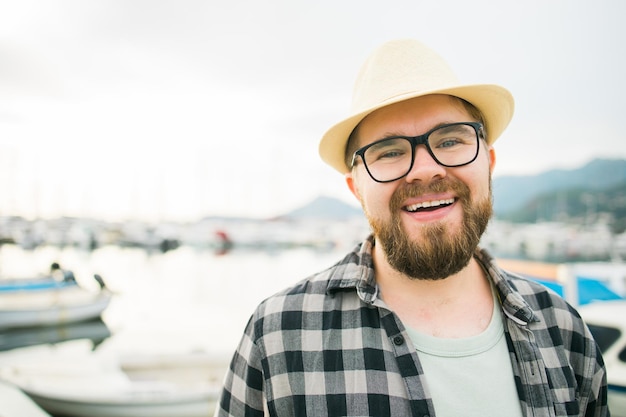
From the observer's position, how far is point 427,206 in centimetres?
139

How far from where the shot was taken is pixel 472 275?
1.61 metres

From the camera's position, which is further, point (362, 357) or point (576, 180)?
point (576, 180)

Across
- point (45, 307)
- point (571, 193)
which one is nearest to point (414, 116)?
point (45, 307)

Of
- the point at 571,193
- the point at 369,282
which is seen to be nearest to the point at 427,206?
the point at 369,282

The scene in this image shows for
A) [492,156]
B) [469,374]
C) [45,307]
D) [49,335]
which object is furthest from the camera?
[49,335]

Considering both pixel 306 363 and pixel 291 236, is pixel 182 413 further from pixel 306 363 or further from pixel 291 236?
pixel 291 236

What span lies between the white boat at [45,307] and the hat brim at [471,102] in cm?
1637

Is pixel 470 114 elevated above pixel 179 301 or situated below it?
above

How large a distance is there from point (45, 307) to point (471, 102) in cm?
1702

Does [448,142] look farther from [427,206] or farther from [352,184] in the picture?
[352,184]

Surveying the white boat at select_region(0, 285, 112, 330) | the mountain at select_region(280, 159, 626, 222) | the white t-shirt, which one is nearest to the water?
the white boat at select_region(0, 285, 112, 330)

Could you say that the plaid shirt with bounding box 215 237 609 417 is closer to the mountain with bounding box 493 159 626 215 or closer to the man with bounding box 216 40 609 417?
the man with bounding box 216 40 609 417

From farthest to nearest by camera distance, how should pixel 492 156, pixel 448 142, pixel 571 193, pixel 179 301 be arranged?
1. pixel 571 193
2. pixel 179 301
3. pixel 492 156
4. pixel 448 142

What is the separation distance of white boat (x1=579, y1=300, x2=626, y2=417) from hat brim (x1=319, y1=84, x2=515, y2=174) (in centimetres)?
339
